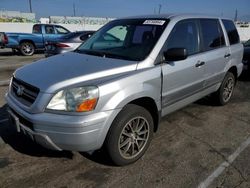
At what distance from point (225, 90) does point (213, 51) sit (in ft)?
3.98

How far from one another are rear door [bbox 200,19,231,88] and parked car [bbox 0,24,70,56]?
519 inches

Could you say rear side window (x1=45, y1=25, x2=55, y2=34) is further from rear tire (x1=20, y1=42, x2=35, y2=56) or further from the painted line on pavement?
the painted line on pavement

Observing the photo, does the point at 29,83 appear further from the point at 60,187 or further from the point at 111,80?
the point at 60,187

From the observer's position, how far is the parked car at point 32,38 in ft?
51.1

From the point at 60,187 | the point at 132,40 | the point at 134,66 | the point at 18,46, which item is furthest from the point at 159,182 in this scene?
the point at 18,46

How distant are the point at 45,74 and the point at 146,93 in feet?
4.00

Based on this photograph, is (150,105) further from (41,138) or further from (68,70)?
(41,138)

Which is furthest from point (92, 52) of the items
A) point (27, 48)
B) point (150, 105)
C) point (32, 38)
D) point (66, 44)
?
point (32, 38)

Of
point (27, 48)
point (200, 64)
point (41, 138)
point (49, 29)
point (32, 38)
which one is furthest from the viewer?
point (49, 29)

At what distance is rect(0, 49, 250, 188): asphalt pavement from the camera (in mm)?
3099

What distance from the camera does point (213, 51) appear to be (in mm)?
4844

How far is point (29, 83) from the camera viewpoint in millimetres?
3152

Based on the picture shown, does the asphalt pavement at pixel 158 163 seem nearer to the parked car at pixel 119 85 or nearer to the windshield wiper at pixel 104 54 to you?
the parked car at pixel 119 85

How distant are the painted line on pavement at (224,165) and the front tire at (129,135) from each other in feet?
2.85
